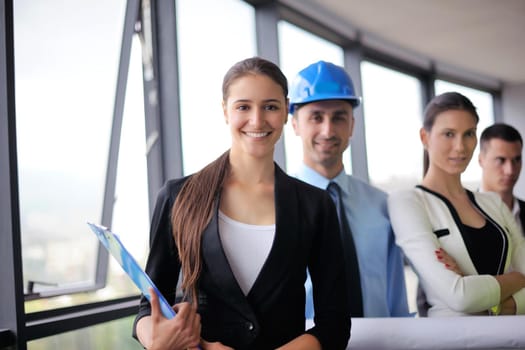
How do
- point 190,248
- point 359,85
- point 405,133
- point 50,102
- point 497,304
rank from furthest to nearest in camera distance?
point 405,133, point 359,85, point 50,102, point 497,304, point 190,248

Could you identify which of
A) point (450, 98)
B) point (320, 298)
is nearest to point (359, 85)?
point (450, 98)

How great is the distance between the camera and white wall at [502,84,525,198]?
10.7m

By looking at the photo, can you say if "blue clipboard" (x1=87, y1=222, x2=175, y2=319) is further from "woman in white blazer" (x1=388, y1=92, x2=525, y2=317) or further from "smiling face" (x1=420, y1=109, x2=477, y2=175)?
"smiling face" (x1=420, y1=109, x2=477, y2=175)

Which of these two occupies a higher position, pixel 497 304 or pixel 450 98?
pixel 450 98

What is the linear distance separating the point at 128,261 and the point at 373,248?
108 cm

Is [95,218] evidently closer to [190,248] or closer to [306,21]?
[190,248]

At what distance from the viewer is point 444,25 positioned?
7133mm

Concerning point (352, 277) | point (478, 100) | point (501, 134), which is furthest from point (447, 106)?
point (478, 100)

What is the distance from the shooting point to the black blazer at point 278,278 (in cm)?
116

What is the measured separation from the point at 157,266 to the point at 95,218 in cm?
218

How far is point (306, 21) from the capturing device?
5680 mm

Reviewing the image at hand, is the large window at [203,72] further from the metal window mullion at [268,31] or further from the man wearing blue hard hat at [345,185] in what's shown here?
the man wearing blue hard hat at [345,185]

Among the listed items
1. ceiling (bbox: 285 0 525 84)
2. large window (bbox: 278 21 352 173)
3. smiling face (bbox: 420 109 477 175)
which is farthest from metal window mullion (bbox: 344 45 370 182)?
smiling face (bbox: 420 109 477 175)

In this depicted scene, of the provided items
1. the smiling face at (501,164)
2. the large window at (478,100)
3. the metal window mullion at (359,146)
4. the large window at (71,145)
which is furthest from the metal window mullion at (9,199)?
the large window at (478,100)
